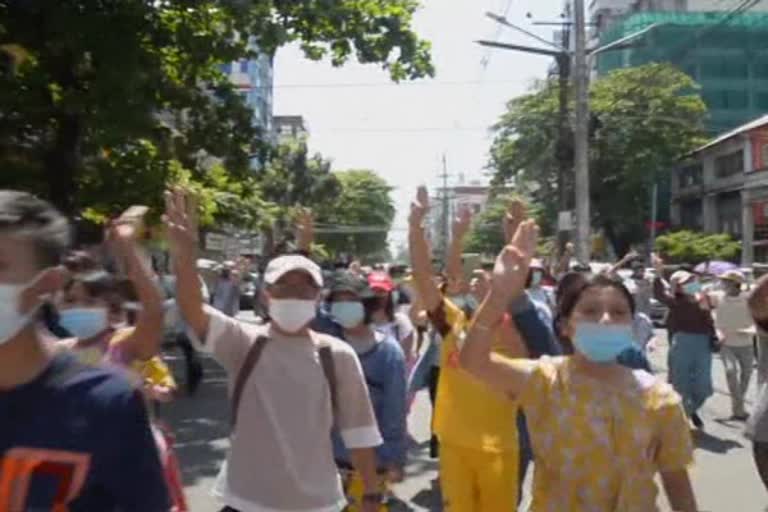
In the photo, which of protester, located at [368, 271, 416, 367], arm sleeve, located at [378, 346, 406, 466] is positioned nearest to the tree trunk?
protester, located at [368, 271, 416, 367]

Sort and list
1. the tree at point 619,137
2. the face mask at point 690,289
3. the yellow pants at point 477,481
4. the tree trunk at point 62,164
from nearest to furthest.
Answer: the yellow pants at point 477,481 < the face mask at point 690,289 < the tree trunk at point 62,164 < the tree at point 619,137

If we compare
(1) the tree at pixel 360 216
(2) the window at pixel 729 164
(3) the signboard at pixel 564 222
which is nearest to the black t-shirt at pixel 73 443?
(3) the signboard at pixel 564 222

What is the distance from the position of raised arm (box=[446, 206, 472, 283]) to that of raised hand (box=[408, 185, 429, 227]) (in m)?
0.38

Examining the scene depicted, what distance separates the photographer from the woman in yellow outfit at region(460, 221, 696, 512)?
3.45 meters

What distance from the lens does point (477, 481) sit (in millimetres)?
5402

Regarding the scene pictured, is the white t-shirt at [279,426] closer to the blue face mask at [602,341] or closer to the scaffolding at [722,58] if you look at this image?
the blue face mask at [602,341]

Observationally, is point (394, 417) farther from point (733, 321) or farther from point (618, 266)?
point (733, 321)

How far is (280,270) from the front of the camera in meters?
4.50

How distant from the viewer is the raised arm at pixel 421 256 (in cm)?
469

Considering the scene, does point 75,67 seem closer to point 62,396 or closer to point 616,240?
point 62,396

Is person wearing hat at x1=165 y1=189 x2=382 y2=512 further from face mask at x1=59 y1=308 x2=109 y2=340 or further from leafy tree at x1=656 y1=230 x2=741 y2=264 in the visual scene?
leafy tree at x1=656 y1=230 x2=741 y2=264

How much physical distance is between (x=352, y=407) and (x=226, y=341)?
1.75 feet

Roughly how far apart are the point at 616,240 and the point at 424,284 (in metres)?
52.5

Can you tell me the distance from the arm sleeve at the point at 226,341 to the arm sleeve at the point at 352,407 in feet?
1.11
